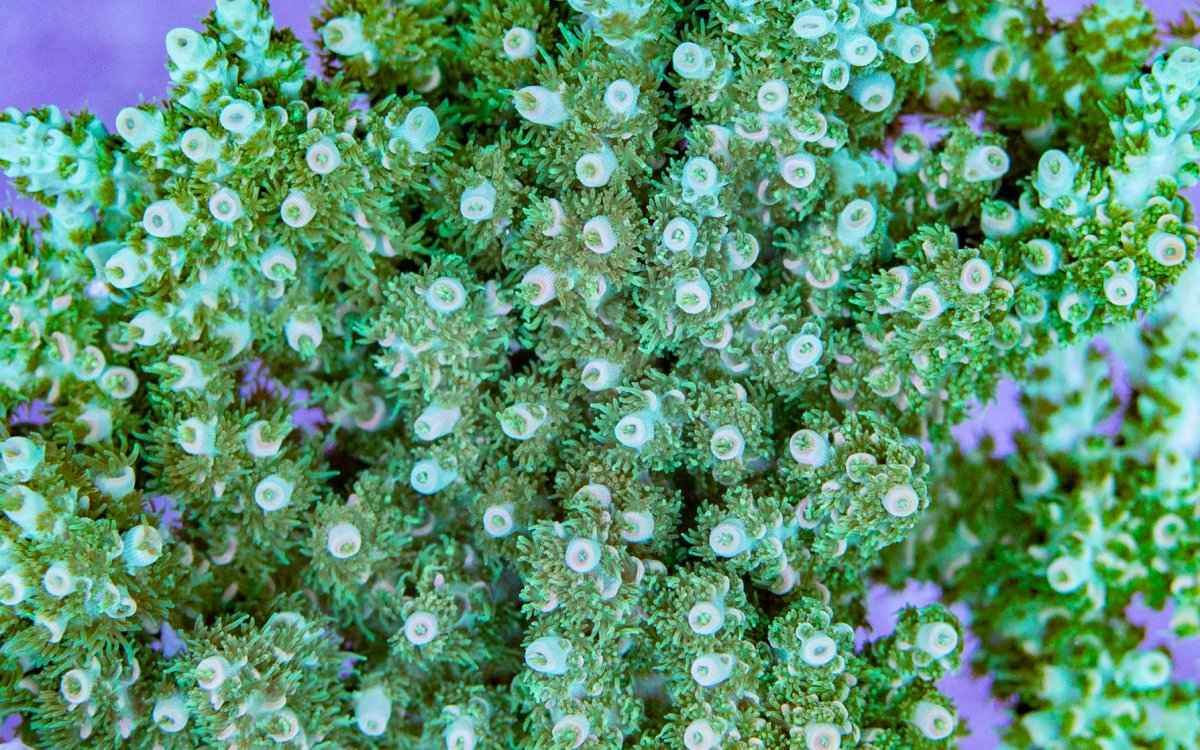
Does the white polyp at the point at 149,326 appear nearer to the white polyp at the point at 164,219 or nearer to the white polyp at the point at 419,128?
the white polyp at the point at 164,219

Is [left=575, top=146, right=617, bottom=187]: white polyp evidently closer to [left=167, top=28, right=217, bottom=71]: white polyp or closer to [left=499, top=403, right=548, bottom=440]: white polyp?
[left=499, top=403, right=548, bottom=440]: white polyp

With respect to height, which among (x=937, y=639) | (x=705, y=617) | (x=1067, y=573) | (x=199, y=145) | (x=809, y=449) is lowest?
(x=1067, y=573)

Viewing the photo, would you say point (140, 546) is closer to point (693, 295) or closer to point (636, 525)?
point (636, 525)

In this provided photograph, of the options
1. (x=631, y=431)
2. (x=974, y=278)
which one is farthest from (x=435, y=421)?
(x=974, y=278)

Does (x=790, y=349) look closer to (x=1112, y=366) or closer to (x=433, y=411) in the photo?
(x=433, y=411)

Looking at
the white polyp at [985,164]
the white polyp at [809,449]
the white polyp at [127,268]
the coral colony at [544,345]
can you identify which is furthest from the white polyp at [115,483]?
the white polyp at [985,164]

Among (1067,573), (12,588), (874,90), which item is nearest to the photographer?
(12,588)
